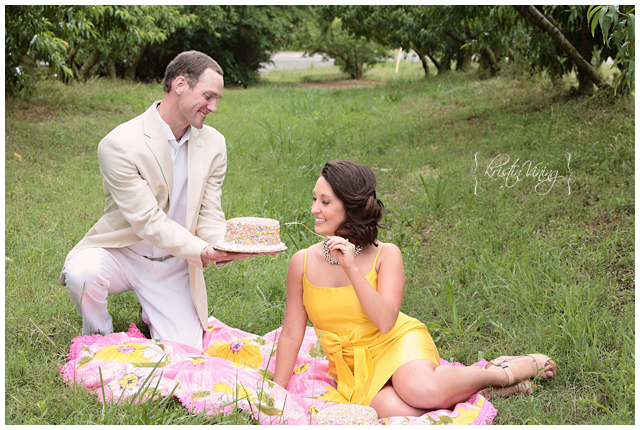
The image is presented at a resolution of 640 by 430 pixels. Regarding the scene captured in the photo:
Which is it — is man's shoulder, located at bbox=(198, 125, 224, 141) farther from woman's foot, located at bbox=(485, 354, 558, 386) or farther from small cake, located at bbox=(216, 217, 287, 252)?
woman's foot, located at bbox=(485, 354, 558, 386)

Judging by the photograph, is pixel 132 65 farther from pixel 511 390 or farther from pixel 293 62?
pixel 293 62

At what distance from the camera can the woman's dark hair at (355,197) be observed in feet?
9.56

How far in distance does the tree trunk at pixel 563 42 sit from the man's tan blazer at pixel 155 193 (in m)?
5.43

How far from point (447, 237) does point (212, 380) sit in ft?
9.16

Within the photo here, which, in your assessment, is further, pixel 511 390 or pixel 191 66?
pixel 191 66

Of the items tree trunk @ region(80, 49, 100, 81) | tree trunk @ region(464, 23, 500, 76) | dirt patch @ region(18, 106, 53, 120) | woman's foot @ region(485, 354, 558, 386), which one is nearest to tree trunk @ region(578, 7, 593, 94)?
tree trunk @ region(464, 23, 500, 76)

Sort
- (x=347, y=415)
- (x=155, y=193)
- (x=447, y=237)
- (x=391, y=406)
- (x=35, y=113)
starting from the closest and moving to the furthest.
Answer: (x=347, y=415) → (x=391, y=406) → (x=155, y=193) → (x=447, y=237) → (x=35, y=113)

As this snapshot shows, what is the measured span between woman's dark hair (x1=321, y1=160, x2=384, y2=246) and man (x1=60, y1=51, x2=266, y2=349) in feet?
2.34

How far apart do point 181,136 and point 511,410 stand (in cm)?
247

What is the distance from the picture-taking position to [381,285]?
2939 mm

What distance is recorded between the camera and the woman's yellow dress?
115 inches

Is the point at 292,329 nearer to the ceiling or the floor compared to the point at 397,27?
nearer to the floor

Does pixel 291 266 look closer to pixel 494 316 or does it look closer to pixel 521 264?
pixel 494 316

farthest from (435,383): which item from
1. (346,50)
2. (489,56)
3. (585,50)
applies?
(346,50)
